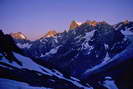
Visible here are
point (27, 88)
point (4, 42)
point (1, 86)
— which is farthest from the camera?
point (4, 42)

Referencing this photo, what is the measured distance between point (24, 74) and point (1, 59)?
856cm

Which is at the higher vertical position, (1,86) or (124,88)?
(124,88)

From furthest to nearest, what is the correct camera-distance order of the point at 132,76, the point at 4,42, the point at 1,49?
the point at 132,76 < the point at 4,42 < the point at 1,49

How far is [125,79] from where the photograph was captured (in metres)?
174

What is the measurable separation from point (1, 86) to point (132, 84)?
132357 millimetres

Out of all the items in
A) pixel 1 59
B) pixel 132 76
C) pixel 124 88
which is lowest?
pixel 1 59

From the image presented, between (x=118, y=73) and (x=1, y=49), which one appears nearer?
(x=1, y=49)

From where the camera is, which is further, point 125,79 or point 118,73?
point 118,73

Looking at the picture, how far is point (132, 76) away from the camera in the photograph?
594 ft

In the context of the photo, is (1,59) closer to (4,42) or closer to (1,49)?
(1,49)

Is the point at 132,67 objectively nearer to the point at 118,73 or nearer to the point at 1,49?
the point at 118,73

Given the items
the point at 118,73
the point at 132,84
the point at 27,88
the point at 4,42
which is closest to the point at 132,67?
the point at 118,73

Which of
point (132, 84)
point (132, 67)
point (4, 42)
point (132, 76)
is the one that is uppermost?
point (132, 67)

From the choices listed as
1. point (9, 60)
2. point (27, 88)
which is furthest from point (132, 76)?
point (27, 88)
